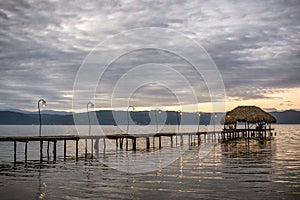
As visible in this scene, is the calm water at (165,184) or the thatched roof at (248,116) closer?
the calm water at (165,184)

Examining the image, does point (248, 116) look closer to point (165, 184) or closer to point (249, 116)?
point (249, 116)

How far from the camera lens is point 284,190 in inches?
680

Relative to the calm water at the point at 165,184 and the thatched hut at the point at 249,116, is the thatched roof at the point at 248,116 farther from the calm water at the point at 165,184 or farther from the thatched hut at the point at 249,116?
the calm water at the point at 165,184

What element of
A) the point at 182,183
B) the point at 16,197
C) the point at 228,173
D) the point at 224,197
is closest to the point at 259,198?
the point at 224,197

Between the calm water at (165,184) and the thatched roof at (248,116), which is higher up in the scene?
the thatched roof at (248,116)

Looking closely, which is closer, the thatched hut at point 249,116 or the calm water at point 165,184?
the calm water at point 165,184

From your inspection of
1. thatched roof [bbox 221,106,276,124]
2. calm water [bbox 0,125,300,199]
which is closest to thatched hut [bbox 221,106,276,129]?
thatched roof [bbox 221,106,276,124]

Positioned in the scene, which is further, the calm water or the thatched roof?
the thatched roof

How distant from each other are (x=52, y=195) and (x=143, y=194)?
4.11 meters

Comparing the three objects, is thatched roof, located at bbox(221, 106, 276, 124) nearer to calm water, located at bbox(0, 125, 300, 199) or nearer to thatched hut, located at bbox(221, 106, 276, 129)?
thatched hut, located at bbox(221, 106, 276, 129)

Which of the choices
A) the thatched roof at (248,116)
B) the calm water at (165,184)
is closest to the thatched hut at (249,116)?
the thatched roof at (248,116)

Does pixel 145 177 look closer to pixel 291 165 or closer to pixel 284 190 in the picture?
pixel 284 190

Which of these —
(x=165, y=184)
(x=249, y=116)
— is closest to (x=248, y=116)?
(x=249, y=116)

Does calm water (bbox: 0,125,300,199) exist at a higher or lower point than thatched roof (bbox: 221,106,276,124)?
lower
